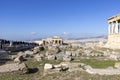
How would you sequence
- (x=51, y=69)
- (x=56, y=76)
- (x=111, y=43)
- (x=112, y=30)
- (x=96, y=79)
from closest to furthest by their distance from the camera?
(x=96, y=79), (x=56, y=76), (x=51, y=69), (x=111, y=43), (x=112, y=30)

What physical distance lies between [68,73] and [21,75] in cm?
305

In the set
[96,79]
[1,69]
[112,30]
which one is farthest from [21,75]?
[112,30]

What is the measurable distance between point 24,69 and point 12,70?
78 cm

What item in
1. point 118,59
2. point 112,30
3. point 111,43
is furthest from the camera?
point 112,30

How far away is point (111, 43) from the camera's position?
48.7 m

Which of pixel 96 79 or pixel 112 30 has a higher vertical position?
pixel 112 30

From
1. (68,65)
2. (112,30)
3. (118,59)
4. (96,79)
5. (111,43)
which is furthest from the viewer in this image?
(112,30)

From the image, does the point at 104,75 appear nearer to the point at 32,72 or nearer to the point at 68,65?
the point at 68,65

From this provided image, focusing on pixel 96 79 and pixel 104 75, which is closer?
pixel 96 79

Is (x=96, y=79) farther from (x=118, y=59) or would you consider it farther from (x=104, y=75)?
(x=118, y=59)

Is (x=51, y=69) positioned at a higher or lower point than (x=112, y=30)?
lower

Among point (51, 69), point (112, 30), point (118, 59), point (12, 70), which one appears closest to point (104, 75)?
point (51, 69)

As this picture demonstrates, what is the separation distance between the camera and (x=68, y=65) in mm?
16578

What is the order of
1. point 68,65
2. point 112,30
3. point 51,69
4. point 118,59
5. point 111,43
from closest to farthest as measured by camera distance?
1. point 51,69
2. point 68,65
3. point 118,59
4. point 111,43
5. point 112,30
